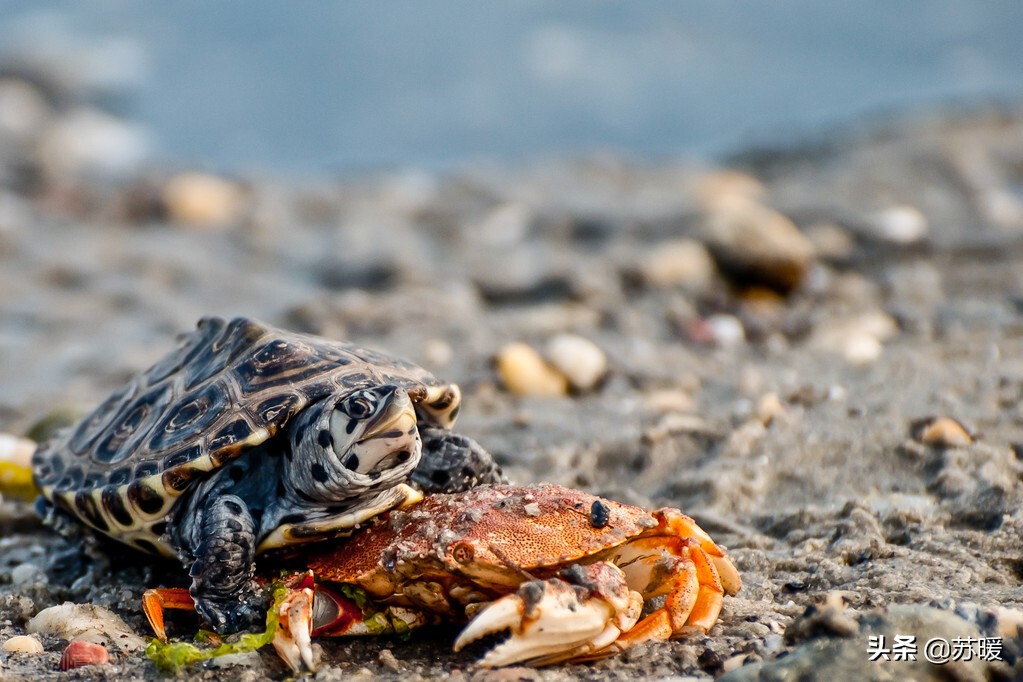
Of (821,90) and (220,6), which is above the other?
(220,6)

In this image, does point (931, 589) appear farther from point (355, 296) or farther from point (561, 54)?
point (561, 54)

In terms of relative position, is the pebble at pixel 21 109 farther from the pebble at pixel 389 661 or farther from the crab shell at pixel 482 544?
the pebble at pixel 389 661

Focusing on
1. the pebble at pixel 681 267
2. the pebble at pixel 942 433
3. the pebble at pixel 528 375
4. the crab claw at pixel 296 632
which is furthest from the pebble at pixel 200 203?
the crab claw at pixel 296 632

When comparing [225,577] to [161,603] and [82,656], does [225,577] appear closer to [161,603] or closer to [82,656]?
[161,603]

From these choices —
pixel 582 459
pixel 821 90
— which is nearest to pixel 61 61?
pixel 821 90

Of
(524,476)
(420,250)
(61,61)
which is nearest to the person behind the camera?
(524,476)

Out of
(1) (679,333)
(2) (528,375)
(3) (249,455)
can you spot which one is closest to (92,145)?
(1) (679,333)
